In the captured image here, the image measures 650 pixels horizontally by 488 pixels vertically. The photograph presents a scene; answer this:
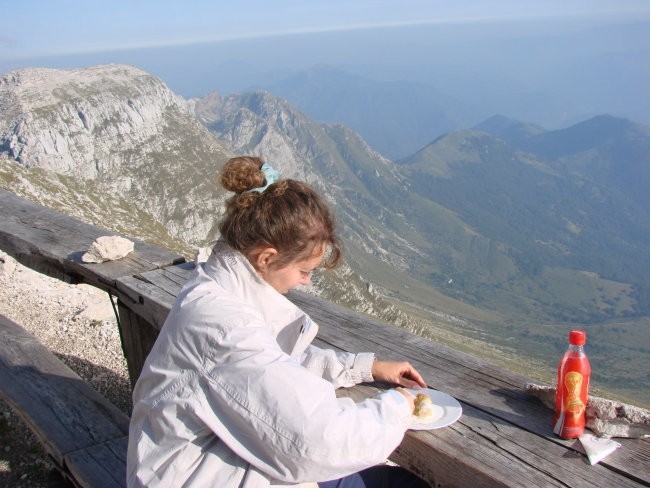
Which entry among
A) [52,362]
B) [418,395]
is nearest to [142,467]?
[418,395]

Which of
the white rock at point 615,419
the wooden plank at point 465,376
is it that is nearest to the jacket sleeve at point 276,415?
the wooden plank at point 465,376

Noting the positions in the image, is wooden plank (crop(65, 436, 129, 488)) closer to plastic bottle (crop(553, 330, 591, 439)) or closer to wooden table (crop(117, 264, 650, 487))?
wooden table (crop(117, 264, 650, 487))

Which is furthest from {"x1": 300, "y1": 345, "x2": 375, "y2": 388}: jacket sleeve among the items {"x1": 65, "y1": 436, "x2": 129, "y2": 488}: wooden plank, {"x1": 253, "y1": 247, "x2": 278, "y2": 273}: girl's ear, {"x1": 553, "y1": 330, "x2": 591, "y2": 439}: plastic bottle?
{"x1": 65, "y1": 436, "x2": 129, "y2": 488}: wooden plank

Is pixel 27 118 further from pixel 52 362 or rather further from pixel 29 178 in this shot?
pixel 52 362

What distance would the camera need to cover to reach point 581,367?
3.70 metres

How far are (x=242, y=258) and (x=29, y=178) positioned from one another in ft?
380

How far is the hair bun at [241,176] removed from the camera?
3.88 m

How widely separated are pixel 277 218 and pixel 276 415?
4.23 feet

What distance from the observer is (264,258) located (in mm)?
3768

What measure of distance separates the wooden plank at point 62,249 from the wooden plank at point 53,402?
1.06 metres

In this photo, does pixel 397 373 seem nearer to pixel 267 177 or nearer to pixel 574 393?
pixel 574 393

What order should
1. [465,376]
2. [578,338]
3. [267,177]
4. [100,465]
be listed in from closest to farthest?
[578,338], [267,177], [465,376], [100,465]

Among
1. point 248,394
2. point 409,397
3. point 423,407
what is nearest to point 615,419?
point 423,407

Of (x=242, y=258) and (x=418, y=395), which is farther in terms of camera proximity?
(x=418, y=395)
